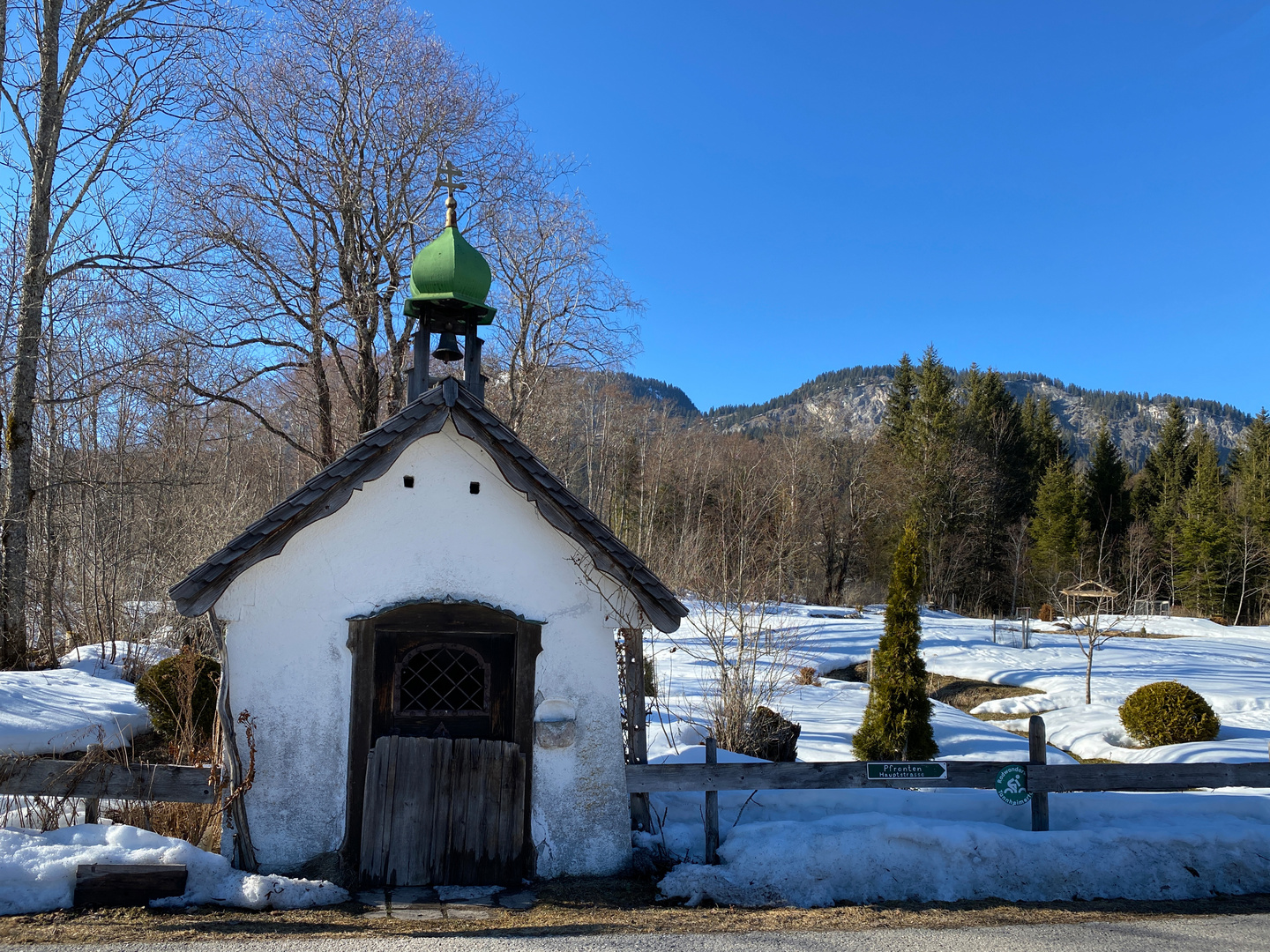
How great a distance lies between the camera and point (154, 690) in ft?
38.5

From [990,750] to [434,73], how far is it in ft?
60.1

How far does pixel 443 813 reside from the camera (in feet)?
21.9

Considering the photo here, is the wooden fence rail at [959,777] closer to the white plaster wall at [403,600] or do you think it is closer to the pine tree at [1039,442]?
the white plaster wall at [403,600]

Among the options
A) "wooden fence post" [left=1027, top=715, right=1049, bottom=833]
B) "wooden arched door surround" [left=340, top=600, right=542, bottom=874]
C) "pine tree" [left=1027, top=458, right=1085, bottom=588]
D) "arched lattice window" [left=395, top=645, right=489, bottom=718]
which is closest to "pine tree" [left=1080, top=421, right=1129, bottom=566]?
"pine tree" [left=1027, top=458, right=1085, bottom=588]

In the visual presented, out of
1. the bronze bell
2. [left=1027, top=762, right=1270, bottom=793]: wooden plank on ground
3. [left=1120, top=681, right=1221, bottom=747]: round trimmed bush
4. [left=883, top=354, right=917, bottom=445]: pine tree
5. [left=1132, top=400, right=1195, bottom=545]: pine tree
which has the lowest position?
[left=1120, top=681, right=1221, bottom=747]: round trimmed bush

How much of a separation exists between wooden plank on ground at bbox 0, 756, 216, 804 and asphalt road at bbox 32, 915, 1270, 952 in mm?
1393

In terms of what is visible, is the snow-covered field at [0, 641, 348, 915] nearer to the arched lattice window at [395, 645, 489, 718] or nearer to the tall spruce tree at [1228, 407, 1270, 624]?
the arched lattice window at [395, 645, 489, 718]

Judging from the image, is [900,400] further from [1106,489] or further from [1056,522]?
[1106,489]

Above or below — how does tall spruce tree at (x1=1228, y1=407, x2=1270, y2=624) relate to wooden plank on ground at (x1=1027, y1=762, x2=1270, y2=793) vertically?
above

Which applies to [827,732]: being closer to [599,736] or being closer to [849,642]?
[599,736]

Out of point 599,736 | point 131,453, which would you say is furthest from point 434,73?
point 599,736

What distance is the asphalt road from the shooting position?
5289mm

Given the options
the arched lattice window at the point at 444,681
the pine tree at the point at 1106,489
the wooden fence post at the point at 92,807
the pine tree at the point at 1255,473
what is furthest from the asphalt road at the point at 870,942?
the pine tree at the point at 1106,489

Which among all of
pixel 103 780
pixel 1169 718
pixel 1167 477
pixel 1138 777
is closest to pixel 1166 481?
pixel 1167 477
